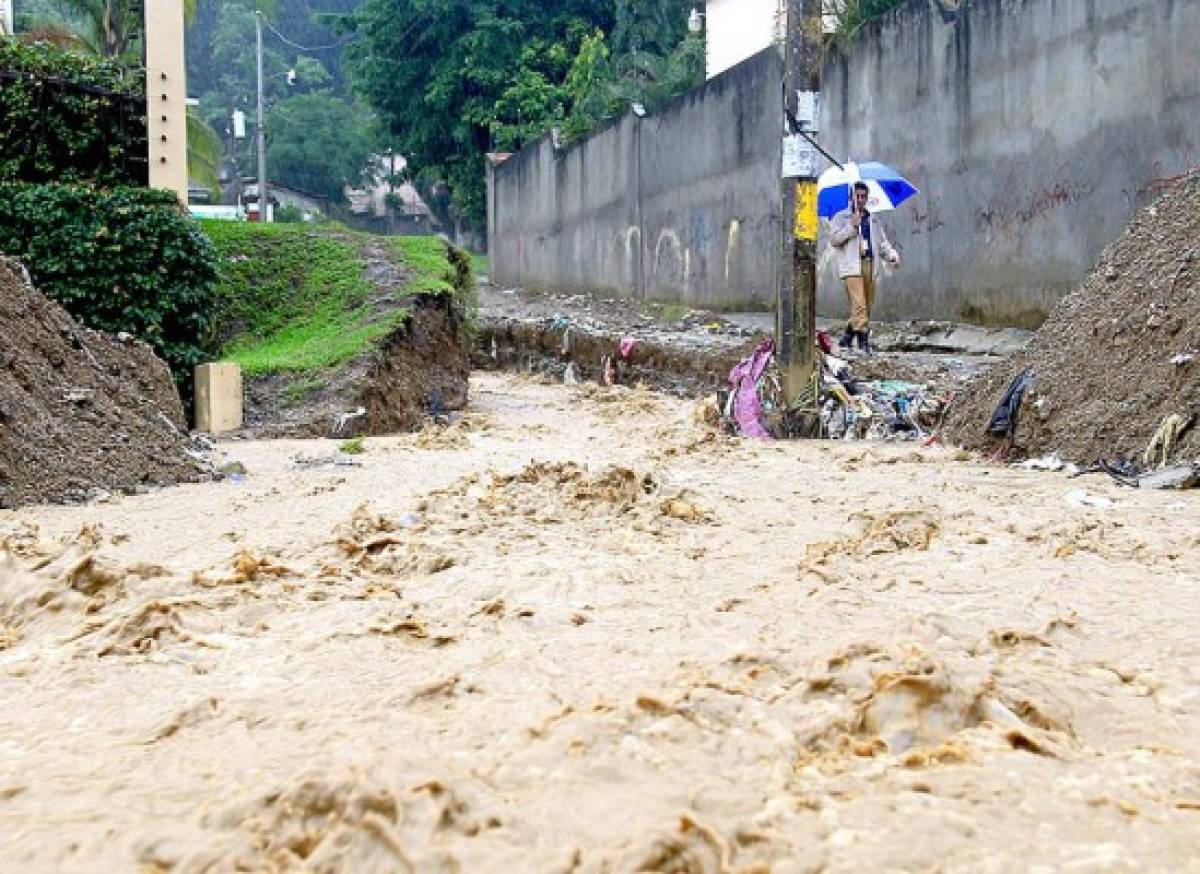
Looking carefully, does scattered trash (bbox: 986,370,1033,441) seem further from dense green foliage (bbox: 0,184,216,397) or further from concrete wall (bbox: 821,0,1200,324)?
dense green foliage (bbox: 0,184,216,397)

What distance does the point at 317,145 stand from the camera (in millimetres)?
53031

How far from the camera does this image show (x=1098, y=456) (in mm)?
7547

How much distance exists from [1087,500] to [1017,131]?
24.5ft

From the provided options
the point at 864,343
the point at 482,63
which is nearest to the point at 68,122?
the point at 864,343

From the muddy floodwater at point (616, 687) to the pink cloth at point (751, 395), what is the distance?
3.50 m

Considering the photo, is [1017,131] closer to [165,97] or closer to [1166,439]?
[1166,439]

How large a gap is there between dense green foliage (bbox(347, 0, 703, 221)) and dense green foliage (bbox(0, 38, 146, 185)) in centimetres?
1756

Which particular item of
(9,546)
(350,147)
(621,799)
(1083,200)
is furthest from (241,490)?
(350,147)

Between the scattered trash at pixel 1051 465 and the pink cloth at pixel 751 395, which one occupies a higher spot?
the pink cloth at pixel 751 395

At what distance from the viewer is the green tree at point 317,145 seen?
5309 centimetres

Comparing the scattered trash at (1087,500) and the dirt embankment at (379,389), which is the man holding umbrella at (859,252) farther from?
the scattered trash at (1087,500)

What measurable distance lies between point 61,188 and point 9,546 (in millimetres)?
7554

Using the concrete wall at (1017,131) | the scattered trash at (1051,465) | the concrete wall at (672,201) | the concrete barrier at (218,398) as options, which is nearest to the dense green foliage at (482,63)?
the concrete wall at (672,201)

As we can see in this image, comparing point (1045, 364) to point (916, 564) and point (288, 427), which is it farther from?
point (288, 427)
